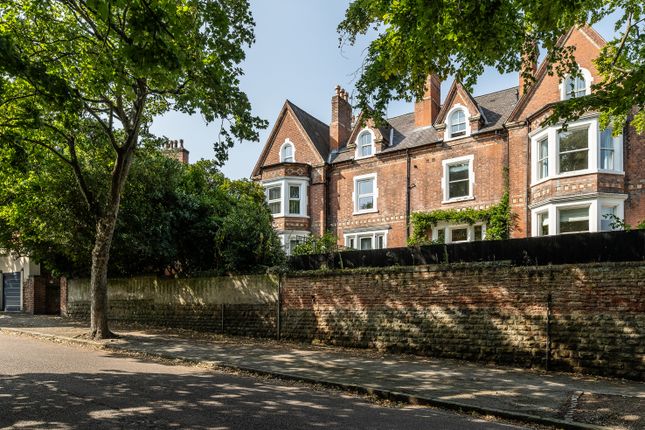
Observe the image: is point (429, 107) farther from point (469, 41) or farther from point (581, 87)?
point (469, 41)

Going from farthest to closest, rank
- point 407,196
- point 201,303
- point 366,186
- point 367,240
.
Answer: point 366,186
point 367,240
point 407,196
point 201,303

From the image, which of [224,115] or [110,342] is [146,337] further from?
[224,115]

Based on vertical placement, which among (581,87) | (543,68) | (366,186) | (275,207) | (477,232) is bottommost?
(477,232)

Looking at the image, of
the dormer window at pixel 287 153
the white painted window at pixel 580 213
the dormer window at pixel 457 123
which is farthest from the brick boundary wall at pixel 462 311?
the dormer window at pixel 287 153

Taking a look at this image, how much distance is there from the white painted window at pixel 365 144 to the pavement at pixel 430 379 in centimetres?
1572

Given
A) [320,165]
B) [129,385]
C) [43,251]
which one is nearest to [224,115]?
[129,385]

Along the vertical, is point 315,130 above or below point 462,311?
above

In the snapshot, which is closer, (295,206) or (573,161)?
(573,161)

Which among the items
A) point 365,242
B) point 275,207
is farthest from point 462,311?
point 275,207

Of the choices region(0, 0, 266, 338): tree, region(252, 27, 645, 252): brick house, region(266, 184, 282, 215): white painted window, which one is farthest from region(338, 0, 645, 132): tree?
region(266, 184, 282, 215): white painted window

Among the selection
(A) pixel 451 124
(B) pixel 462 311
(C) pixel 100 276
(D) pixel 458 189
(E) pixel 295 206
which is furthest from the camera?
(E) pixel 295 206

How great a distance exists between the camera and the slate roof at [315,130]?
30.0 metres

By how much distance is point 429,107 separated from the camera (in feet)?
89.9

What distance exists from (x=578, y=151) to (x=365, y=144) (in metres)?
11.5
